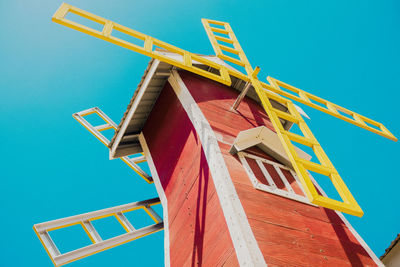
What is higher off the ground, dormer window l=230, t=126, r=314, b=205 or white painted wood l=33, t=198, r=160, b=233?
white painted wood l=33, t=198, r=160, b=233

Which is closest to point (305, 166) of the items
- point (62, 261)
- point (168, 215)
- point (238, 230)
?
point (238, 230)

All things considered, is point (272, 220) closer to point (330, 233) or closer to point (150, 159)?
point (330, 233)

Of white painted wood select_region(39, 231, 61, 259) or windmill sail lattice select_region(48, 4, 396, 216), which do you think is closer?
windmill sail lattice select_region(48, 4, 396, 216)

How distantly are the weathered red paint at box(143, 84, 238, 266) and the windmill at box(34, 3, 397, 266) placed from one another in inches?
0.8

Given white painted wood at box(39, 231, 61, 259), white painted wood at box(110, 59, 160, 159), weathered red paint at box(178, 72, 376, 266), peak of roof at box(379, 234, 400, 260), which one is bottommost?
weathered red paint at box(178, 72, 376, 266)

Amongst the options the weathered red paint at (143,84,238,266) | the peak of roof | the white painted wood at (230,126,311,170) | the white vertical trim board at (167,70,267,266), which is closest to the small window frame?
the white painted wood at (230,126,311,170)

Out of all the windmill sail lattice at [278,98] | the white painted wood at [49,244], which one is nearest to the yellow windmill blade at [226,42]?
the windmill sail lattice at [278,98]

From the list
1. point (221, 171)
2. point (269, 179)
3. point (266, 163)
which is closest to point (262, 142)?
point (266, 163)

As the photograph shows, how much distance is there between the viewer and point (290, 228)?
4344 mm

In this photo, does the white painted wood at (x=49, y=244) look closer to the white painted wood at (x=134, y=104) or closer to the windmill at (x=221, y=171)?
the windmill at (x=221, y=171)

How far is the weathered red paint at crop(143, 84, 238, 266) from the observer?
428 cm

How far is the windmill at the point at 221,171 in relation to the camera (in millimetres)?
4047

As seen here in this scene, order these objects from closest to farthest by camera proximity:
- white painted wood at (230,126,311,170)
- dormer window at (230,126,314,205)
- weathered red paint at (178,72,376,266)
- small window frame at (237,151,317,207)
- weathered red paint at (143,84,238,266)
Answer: weathered red paint at (178,72,376,266) < weathered red paint at (143,84,238,266) < small window frame at (237,151,317,207) < dormer window at (230,126,314,205) < white painted wood at (230,126,311,170)

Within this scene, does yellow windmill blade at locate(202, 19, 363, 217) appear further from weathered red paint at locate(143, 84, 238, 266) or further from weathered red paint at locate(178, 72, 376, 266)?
weathered red paint at locate(143, 84, 238, 266)
